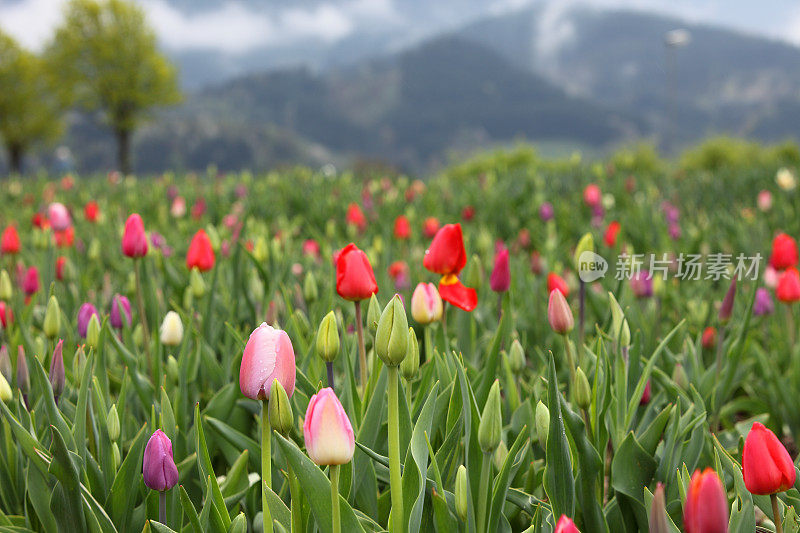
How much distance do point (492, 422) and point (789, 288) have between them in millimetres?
1456

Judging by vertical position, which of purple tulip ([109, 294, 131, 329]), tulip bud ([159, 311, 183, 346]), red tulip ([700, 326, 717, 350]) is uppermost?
tulip bud ([159, 311, 183, 346])

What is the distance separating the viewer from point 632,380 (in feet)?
5.27

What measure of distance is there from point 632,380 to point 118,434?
1.17 m

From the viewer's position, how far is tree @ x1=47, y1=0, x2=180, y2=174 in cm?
4700

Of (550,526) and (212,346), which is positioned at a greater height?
(550,526)

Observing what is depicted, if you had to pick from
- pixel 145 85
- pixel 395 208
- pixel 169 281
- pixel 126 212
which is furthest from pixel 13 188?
pixel 145 85

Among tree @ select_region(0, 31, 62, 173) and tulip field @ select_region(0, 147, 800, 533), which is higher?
tulip field @ select_region(0, 147, 800, 533)

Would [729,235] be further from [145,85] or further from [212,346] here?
[145,85]

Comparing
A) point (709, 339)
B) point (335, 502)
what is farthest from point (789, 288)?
point (335, 502)

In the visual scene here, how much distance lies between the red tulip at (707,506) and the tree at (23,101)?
55007mm

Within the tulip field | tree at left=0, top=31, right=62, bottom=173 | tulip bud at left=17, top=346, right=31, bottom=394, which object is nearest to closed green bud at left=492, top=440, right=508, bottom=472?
the tulip field

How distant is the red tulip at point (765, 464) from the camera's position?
0.92 metres

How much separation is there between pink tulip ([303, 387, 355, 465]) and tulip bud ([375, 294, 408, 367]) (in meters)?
0.15

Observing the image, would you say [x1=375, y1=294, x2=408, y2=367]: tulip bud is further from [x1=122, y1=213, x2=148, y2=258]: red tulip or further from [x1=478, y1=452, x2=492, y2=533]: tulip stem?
[x1=122, y1=213, x2=148, y2=258]: red tulip
